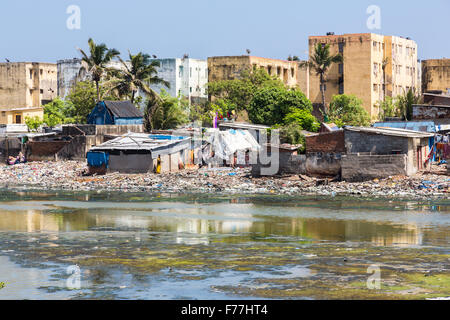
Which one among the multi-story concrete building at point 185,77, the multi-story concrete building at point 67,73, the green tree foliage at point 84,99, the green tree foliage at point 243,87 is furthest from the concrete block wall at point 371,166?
the multi-story concrete building at point 67,73

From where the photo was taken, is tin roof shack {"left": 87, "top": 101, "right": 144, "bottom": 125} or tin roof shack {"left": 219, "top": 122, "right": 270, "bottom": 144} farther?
tin roof shack {"left": 87, "top": 101, "right": 144, "bottom": 125}

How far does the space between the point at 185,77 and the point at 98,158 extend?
3786cm

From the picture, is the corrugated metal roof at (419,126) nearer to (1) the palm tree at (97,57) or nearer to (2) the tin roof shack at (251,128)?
(2) the tin roof shack at (251,128)

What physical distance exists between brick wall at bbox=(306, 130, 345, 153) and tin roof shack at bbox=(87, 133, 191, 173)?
26.9ft

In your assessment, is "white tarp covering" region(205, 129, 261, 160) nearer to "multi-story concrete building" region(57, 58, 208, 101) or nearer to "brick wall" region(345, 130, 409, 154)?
"brick wall" region(345, 130, 409, 154)

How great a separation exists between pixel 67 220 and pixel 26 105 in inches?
2374

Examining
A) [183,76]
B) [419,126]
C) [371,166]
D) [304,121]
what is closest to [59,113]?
[183,76]

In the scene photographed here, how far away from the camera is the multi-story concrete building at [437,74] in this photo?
8444cm

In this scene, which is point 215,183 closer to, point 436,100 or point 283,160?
point 283,160

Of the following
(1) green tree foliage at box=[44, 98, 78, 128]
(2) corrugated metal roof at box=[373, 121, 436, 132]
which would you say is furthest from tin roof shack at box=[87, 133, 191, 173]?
(1) green tree foliage at box=[44, 98, 78, 128]

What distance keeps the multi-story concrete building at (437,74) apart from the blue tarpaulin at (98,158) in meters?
53.3

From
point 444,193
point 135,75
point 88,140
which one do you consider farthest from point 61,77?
point 444,193

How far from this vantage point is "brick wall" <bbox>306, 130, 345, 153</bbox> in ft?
116

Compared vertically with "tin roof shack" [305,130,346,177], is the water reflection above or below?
below
